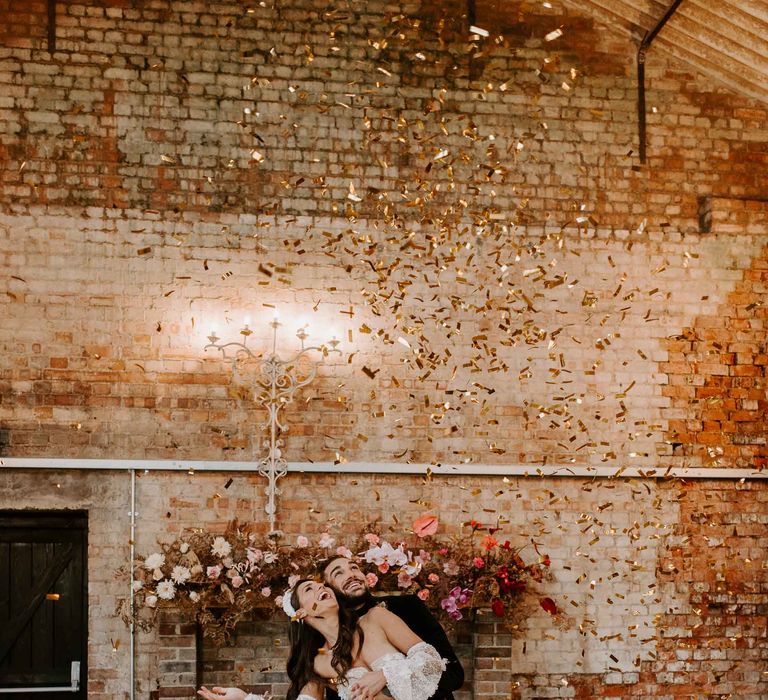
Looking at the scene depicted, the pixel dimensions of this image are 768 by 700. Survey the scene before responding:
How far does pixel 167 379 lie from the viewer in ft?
22.1

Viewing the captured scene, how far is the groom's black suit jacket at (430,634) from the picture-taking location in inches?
194

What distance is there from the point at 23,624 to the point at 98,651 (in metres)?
0.58

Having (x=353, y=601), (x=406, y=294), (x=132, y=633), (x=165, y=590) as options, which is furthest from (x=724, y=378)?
(x=132, y=633)

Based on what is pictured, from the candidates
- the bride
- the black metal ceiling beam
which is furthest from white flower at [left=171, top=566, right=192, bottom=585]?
the black metal ceiling beam

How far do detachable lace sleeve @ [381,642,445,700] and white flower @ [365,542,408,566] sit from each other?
5.25ft

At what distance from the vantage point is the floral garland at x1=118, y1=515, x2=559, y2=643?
6184mm

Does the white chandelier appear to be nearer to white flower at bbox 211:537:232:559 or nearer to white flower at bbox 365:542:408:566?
white flower at bbox 211:537:232:559

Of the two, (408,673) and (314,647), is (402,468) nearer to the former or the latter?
(314,647)

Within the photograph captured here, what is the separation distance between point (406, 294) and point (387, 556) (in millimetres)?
1893

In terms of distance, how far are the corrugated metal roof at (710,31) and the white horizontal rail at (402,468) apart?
2.96 meters

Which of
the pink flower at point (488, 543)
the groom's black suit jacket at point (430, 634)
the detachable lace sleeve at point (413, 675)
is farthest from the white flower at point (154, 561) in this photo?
the pink flower at point (488, 543)

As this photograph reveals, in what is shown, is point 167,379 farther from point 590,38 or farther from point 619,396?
point 590,38

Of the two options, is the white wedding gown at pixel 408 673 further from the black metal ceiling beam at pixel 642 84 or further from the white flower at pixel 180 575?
the black metal ceiling beam at pixel 642 84

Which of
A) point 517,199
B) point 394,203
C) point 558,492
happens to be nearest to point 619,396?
point 558,492
